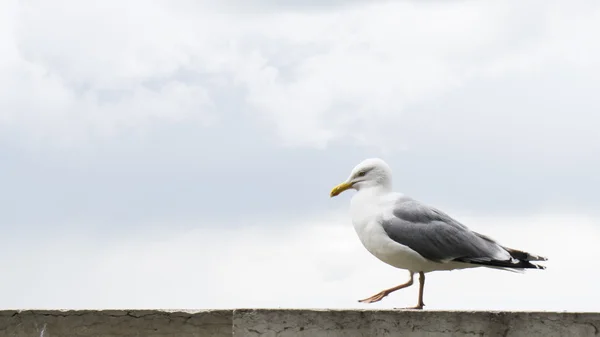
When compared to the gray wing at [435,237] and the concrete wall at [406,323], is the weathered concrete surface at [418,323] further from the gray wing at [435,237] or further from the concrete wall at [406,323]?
the gray wing at [435,237]

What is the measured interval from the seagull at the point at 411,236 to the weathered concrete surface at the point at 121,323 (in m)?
1.82

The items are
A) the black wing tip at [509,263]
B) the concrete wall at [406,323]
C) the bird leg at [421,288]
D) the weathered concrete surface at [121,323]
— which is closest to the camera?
the concrete wall at [406,323]

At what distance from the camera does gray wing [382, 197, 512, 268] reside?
8.03 meters

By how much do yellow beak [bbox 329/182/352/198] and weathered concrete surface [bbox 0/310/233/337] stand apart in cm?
208

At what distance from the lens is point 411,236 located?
26.3ft

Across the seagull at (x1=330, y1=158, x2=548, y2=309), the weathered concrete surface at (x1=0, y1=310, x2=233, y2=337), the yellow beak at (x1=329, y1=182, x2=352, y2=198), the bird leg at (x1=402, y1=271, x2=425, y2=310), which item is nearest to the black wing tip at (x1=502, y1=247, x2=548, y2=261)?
the seagull at (x1=330, y1=158, x2=548, y2=309)

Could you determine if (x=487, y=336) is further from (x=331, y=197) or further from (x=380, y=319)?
(x=331, y=197)

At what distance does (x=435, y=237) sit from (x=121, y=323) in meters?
2.73

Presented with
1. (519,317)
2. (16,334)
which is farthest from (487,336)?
(16,334)

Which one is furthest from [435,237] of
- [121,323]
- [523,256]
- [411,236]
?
[121,323]

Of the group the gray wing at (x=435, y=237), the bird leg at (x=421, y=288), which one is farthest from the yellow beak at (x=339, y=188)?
the bird leg at (x=421, y=288)

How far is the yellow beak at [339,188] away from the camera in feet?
27.8

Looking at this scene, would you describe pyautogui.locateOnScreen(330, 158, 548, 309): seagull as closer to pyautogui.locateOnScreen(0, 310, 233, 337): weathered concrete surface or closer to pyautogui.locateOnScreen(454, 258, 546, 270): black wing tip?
pyautogui.locateOnScreen(454, 258, 546, 270): black wing tip

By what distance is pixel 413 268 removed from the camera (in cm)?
812
